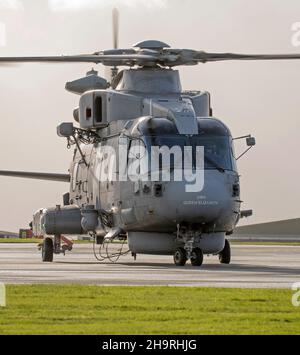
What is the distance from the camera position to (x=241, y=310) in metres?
19.2

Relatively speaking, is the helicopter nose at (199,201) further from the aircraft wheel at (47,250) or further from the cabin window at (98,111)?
the aircraft wheel at (47,250)

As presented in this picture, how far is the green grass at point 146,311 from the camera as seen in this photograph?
16.5 m

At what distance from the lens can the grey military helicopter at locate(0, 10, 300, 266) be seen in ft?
116

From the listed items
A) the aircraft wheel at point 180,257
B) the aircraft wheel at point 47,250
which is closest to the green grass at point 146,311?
the aircraft wheel at point 180,257

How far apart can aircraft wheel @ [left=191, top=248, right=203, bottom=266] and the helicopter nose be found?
3.20ft

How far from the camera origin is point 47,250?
41.7m

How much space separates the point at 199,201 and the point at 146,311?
1602 centimetres

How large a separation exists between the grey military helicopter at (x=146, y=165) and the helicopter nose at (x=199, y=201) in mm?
28

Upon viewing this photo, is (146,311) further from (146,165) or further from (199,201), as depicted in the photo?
(146,165)

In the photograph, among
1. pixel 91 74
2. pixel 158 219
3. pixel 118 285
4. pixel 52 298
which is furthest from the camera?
pixel 91 74

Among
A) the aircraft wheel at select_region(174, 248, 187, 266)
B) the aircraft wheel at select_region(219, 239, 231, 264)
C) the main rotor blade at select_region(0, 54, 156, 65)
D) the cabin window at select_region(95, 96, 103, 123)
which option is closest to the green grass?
the aircraft wheel at select_region(174, 248, 187, 266)

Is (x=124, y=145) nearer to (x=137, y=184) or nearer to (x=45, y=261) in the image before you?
(x=137, y=184)

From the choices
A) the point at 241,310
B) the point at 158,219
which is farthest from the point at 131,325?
the point at 158,219

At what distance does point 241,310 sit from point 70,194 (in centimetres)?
2604
